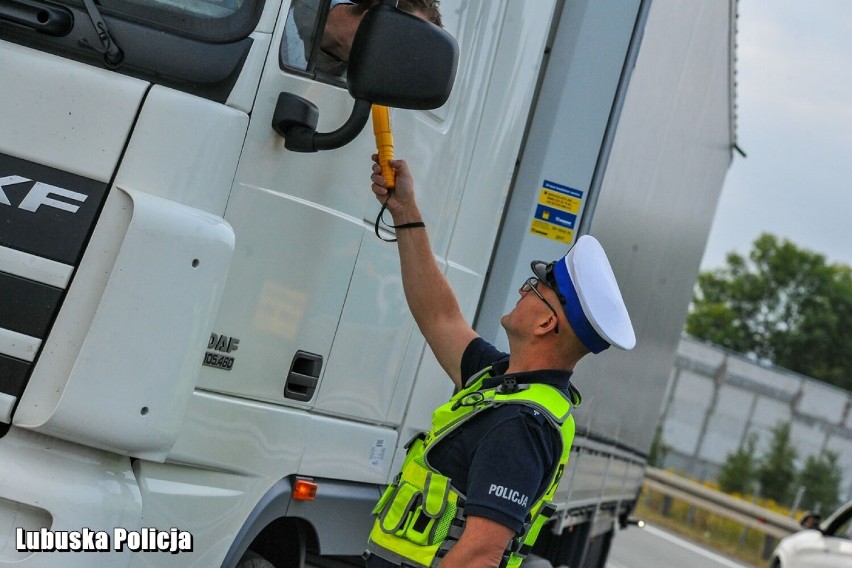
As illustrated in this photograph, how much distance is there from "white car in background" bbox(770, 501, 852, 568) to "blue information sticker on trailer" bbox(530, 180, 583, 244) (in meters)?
6.77

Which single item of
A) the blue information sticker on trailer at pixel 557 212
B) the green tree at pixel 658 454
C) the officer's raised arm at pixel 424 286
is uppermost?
the blue information sticker on trailer at pixel 557 212

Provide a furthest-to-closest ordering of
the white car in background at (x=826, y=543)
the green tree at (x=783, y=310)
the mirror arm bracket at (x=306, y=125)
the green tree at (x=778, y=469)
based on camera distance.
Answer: the green tree at (x=783, y=310)
the green tree at (x=778, y=469)
the white car in background at (x=826, y=543)
the mirror arm bracket at (x=306, y=125)

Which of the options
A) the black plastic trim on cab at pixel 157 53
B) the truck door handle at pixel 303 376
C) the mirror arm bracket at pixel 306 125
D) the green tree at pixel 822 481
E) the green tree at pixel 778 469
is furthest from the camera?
the green tree at pixel 778 469

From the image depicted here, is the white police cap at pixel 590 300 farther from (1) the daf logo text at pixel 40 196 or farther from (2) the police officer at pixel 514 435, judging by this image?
(1) the daf logo text at pixel 40 196

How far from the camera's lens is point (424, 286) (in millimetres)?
3914

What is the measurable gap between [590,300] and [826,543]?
343 inches

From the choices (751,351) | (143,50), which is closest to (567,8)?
(143,50)

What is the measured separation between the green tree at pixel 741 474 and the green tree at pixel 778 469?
0.27m

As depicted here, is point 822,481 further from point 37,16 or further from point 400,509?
point 37,16

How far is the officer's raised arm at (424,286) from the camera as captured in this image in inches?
148

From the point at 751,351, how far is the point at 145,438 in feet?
237

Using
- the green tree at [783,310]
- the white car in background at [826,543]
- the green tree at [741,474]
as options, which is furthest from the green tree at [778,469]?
the green tree at [783,310]

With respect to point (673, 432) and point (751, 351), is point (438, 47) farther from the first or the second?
point (751, 351)

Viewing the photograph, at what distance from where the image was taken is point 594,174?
16.7 feet
